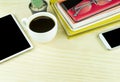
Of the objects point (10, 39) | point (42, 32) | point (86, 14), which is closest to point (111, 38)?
point (86, 14)

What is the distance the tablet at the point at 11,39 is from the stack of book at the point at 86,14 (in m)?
0.14

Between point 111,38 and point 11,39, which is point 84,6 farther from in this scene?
point 11,39

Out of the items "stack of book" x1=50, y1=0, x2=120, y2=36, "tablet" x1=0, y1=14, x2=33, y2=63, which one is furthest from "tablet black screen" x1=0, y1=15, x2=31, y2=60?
"stack of book" x1=50, y1=0, x2=120, y2=36

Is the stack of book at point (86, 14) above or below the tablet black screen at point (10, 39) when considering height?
below

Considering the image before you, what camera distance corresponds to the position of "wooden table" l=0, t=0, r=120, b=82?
2.41 ft

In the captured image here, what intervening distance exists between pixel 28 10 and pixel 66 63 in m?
0.25

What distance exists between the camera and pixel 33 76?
0.74 meters

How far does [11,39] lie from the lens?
0.81 meters

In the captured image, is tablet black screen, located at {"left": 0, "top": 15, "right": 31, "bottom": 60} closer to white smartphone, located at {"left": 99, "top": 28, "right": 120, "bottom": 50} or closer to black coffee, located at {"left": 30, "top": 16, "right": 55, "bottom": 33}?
black coffee, located at {"left": 30, "top": 16, "right": 55, "bottom": 33}

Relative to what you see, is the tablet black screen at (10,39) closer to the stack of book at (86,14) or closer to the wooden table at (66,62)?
the wooden table at (66,62)

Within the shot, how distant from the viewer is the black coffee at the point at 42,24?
780mm

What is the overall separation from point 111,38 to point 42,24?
0.72 ft

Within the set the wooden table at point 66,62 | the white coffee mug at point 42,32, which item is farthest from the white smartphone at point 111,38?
the white coffee mug at point 42,32

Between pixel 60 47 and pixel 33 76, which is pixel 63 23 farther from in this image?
pixel 33 76
